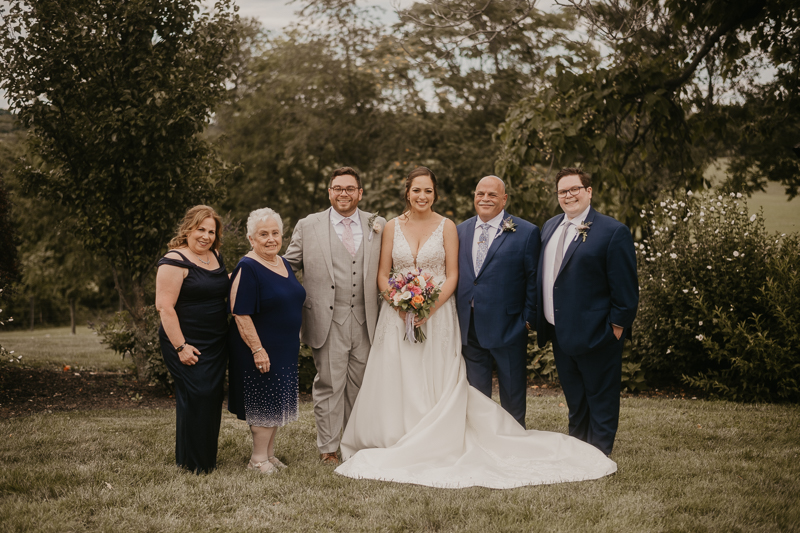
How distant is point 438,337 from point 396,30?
1340 centimetres

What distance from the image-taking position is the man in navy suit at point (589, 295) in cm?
456

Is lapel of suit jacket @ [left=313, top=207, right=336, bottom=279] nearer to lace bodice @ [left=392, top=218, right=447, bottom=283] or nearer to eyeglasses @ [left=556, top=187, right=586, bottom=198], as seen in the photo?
lace bodice @ [left=392, top=218, right=447, bottom=283]

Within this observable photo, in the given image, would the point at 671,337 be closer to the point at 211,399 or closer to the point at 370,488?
the point at 370,488

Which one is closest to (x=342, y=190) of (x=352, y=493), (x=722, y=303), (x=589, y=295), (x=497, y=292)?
(x=497, y=292)

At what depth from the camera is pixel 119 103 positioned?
7.32 m

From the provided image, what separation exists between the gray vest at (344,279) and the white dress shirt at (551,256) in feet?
4.76

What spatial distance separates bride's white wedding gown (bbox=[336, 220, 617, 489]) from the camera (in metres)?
4.44

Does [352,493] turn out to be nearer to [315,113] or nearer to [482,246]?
[482,246]

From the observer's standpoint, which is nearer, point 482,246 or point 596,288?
point 596,288

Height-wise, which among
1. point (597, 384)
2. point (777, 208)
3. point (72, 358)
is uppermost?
point (777, 208)

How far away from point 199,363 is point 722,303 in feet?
18.9

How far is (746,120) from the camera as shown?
909cm

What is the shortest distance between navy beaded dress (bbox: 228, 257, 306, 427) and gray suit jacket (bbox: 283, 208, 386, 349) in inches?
11.6

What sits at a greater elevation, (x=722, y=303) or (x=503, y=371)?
(x=722, y=303)
